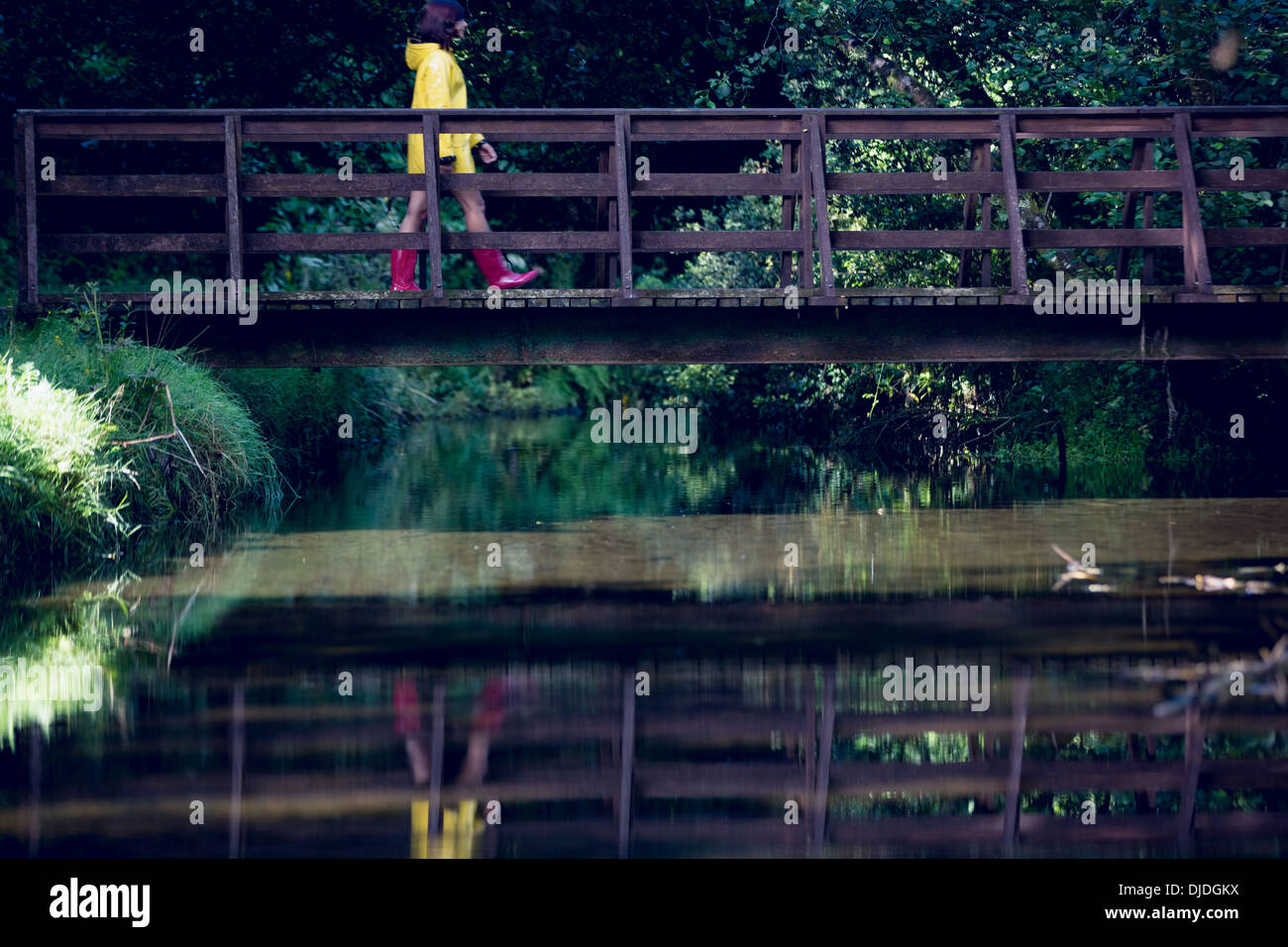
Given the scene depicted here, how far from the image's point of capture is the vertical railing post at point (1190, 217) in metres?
13.6

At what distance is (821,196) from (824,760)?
8296 millimetres

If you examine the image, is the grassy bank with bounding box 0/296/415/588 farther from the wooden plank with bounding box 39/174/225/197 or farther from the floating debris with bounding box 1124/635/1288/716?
the floating debris with bounding box 1124/635/1288/716

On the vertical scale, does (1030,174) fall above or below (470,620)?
above

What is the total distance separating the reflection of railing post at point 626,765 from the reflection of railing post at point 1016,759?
40.8 inches

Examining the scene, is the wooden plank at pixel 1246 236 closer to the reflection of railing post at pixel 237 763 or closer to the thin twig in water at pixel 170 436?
the thin twig in water at pixel 170 436

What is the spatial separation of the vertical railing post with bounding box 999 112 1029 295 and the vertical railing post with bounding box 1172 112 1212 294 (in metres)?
1.27

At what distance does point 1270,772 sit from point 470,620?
3.92 meters

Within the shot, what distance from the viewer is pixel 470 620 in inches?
326

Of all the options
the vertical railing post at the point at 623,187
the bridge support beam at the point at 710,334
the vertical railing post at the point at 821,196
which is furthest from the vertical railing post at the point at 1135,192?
the vertical railing post at the point at 623,187

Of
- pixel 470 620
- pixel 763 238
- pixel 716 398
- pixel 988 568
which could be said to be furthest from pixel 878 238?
pixel 716 398

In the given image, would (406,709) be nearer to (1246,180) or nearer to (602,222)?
(602,222)

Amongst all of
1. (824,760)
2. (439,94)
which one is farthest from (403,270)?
(824,760)

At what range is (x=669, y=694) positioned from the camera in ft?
21.8
